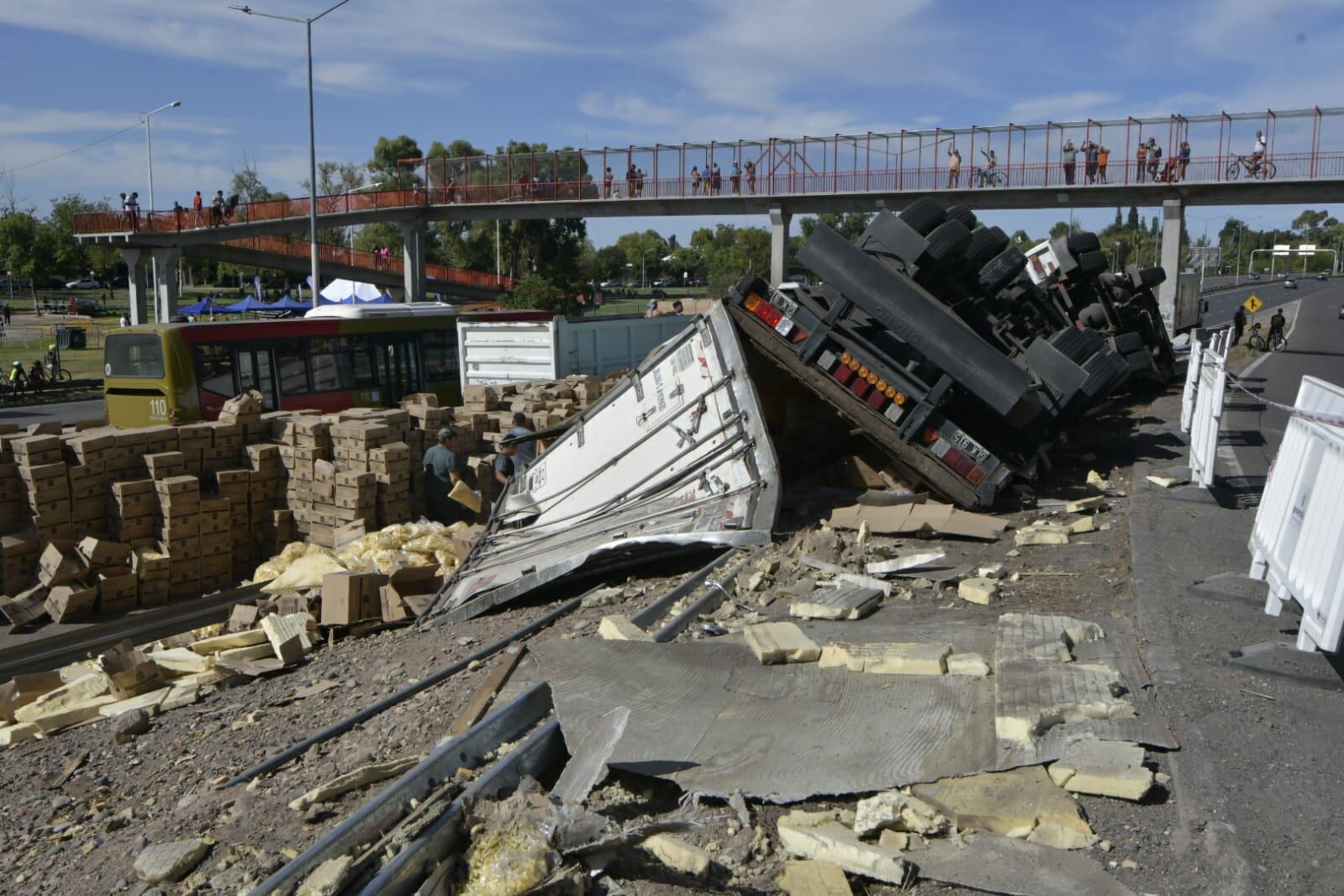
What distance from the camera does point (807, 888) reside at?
11.9 feet

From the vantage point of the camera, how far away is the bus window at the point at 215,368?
1742cm

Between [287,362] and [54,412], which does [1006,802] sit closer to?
[287,362]

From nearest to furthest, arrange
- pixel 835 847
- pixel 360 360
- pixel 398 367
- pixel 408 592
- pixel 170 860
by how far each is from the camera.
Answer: pixel 835 847, pixel 170 860, pixel 408 592, pixel 360 360, pixel 398 367

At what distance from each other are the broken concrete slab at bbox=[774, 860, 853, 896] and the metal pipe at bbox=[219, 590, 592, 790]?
10.4 ft

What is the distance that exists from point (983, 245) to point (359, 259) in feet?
128

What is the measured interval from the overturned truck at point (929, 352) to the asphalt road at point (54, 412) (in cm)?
2242

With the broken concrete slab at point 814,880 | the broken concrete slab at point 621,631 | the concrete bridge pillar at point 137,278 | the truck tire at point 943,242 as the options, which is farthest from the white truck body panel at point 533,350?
the concrete bridge pillar at point 137,278

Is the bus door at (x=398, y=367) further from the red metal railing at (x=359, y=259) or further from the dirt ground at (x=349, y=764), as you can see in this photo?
the red metal railing at (x=359, y=259)

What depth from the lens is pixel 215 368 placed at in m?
17.6

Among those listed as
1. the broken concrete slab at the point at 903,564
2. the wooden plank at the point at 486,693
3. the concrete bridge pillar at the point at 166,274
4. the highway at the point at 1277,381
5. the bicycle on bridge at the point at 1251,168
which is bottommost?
the wooden plank at the point at 486,693

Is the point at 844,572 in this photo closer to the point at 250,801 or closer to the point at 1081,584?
the point at 1081,584

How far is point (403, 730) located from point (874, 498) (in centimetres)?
488

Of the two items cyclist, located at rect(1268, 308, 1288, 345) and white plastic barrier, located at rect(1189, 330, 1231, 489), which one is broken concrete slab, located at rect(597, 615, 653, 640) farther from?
cyclist, located at rect(1268, 308, 1288, 345)

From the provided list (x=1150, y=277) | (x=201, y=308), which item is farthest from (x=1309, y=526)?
(x=201, y=308)
